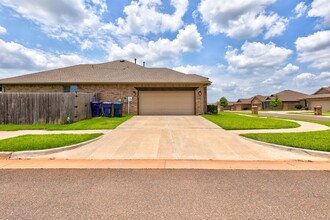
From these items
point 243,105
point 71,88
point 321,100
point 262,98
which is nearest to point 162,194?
point 71,88

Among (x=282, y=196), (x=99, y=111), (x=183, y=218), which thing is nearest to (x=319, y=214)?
(x=282, y=196)

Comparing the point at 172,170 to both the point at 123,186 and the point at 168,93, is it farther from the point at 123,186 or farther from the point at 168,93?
the point at 168,93

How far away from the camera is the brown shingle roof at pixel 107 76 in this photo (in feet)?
61.7

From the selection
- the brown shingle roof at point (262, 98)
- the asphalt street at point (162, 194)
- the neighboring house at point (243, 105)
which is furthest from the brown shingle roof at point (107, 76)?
the neighboring house at point (243, 105)

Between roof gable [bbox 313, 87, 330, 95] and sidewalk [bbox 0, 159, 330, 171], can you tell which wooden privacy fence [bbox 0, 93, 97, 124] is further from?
roof gable [bbox 313, 87, 330, 95]

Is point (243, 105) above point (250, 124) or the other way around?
above

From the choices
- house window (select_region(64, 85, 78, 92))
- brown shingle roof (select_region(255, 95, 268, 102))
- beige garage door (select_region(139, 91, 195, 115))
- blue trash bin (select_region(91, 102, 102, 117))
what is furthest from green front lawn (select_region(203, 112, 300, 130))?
brown shingle roof (select_region(255, 95, 268, 102))

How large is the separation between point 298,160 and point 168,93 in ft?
47.3

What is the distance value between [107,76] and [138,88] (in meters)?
4.05

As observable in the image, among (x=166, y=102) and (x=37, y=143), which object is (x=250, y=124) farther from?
(x=37, y=143)

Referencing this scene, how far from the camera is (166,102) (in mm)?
19375

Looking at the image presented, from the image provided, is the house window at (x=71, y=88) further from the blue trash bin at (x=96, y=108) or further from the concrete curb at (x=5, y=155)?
the concrete curb at (x=5, y=155)

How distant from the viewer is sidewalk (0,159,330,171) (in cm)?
515

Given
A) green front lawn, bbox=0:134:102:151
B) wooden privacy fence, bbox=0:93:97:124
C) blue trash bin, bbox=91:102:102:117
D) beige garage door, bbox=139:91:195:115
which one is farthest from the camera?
beige garage door, bbox=139:91:195:115
